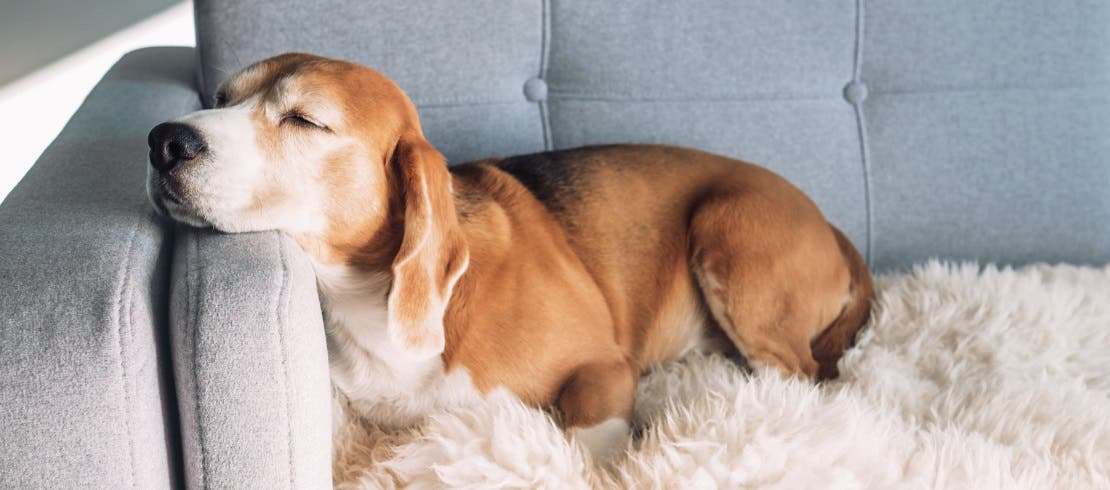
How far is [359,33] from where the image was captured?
1.97 m

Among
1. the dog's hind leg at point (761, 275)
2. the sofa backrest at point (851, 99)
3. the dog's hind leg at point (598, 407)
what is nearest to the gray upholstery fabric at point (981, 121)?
the sofa backrest at point (851, 99)

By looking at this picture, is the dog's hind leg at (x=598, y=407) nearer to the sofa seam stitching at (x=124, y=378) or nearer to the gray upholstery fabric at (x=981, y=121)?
the sofa seam stitching at (x=124, y=378)

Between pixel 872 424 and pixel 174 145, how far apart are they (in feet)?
3.89

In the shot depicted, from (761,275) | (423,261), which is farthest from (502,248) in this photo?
(761,275)

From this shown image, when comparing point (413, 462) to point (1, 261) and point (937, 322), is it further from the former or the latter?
point (937, 322)

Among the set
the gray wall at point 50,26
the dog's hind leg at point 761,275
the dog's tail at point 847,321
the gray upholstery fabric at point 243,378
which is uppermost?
the gray wall at point 50,26

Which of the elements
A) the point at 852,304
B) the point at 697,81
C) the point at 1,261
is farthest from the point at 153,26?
the point at 852,304

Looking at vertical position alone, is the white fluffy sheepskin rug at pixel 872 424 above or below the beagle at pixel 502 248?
below

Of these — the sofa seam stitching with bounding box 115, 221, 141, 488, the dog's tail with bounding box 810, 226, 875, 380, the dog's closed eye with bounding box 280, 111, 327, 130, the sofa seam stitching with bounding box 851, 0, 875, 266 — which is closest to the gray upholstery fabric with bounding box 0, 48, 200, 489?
the sofa seam stitching with bounding box 115, 221, 141, 488

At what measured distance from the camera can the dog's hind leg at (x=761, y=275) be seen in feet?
5.81

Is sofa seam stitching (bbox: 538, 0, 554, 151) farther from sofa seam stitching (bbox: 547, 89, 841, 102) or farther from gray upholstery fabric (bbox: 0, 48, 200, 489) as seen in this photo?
gray upholstery fabric (bbox: 0, 48, 200, 489)

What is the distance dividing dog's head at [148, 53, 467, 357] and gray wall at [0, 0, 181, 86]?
1781mm

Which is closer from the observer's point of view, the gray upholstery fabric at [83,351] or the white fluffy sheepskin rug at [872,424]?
the gray upholstery fabric at [83,351]

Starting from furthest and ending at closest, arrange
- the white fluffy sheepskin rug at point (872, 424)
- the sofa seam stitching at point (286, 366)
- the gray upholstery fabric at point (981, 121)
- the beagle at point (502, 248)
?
the gray upholstery fabric at point (981, 121), the beagle at point (502, 248), the white fluffy sheepskin rug at point (872, 424), the sofa seam stitching at point (286, 366)
